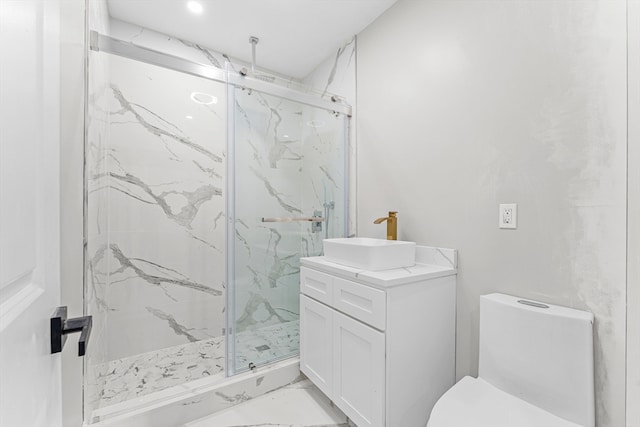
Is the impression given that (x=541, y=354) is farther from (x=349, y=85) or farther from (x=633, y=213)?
(x=349, y=85)

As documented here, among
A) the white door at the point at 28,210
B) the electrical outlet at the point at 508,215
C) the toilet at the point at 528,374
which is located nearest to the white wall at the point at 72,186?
the white door at the point at 28,210

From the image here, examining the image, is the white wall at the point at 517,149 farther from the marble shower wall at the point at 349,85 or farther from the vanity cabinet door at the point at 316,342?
the vanity cabinet door at the point at 316,342

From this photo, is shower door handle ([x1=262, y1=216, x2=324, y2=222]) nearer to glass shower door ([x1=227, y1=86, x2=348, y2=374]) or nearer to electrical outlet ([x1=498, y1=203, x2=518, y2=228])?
glass shower door ([x1=227, y1=86, x2=348, y2=374])

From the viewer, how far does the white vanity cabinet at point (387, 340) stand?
1.34 meters

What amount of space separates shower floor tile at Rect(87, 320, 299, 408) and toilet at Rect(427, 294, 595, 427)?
1176 millimetres

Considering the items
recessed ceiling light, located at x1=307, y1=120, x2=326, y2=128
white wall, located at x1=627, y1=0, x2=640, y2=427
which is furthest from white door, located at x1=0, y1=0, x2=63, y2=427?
recessed ceiling light, located at x1=307, y1=120, x2=326, y2=128

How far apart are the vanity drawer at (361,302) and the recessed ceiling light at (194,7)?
78.8 inches

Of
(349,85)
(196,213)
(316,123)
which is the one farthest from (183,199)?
(349,85)

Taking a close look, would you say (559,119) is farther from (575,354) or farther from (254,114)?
(254,114)

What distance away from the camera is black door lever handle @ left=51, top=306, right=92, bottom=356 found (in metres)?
A: 0.55

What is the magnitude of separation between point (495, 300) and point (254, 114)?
1.67 m

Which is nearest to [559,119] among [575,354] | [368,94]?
[575,354]

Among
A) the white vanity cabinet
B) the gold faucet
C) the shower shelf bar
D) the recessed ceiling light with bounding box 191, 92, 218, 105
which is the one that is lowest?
the white vanity cabinet

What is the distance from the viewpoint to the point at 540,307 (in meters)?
1.21
